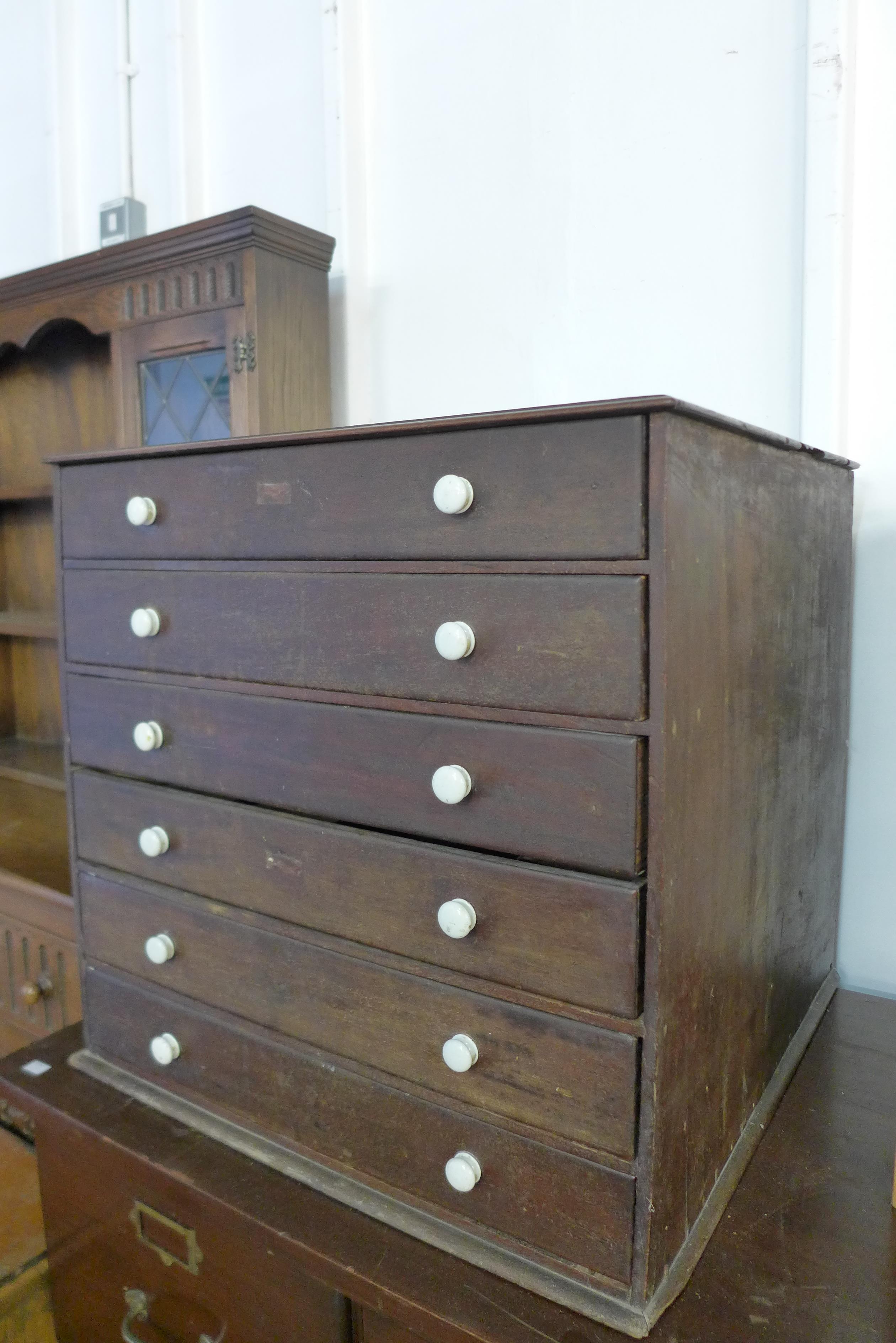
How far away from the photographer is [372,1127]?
3.46 feet

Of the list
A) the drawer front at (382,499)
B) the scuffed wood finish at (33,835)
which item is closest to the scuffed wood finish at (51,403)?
the scuffed wood finish at (33,835)

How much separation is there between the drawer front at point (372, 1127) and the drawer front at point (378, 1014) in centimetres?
3

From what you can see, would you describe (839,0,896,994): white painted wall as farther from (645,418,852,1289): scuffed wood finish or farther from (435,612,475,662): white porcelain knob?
(435,612,475,662): white porcelain knob

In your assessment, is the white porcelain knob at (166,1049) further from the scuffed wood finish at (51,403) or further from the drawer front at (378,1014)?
the scuffed wood finish at (51,403)

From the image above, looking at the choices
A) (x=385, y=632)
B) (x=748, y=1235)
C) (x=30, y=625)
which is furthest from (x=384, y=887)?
(x=30, y=625)

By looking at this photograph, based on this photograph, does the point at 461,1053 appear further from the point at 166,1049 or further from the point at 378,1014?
the point at 166,1049

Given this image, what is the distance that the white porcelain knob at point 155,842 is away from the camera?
47.9 inches

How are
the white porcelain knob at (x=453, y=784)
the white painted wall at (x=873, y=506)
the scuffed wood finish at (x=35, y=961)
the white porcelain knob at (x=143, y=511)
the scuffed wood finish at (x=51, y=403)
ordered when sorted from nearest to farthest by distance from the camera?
the white porcelain knob at (x=453, y=784)
the white porcelain knob at (x=143, y=511)
the white painted wall at (x=873, y=506)
the scuffed wood finish at (x=35, y=961)
the scuffed wood finish at (x=51, y=403)

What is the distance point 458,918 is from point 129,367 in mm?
1414

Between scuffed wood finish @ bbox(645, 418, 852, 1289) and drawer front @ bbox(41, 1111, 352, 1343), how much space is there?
448mm

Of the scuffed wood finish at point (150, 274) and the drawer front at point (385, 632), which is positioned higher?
the scuffed wood finish at point (150, 274)

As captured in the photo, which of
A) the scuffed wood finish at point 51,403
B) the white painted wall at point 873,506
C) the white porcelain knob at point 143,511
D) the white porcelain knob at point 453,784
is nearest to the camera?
the white porcelain knob at point 453,784

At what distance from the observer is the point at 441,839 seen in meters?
0.97

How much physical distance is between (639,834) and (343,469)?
1.57 ft
